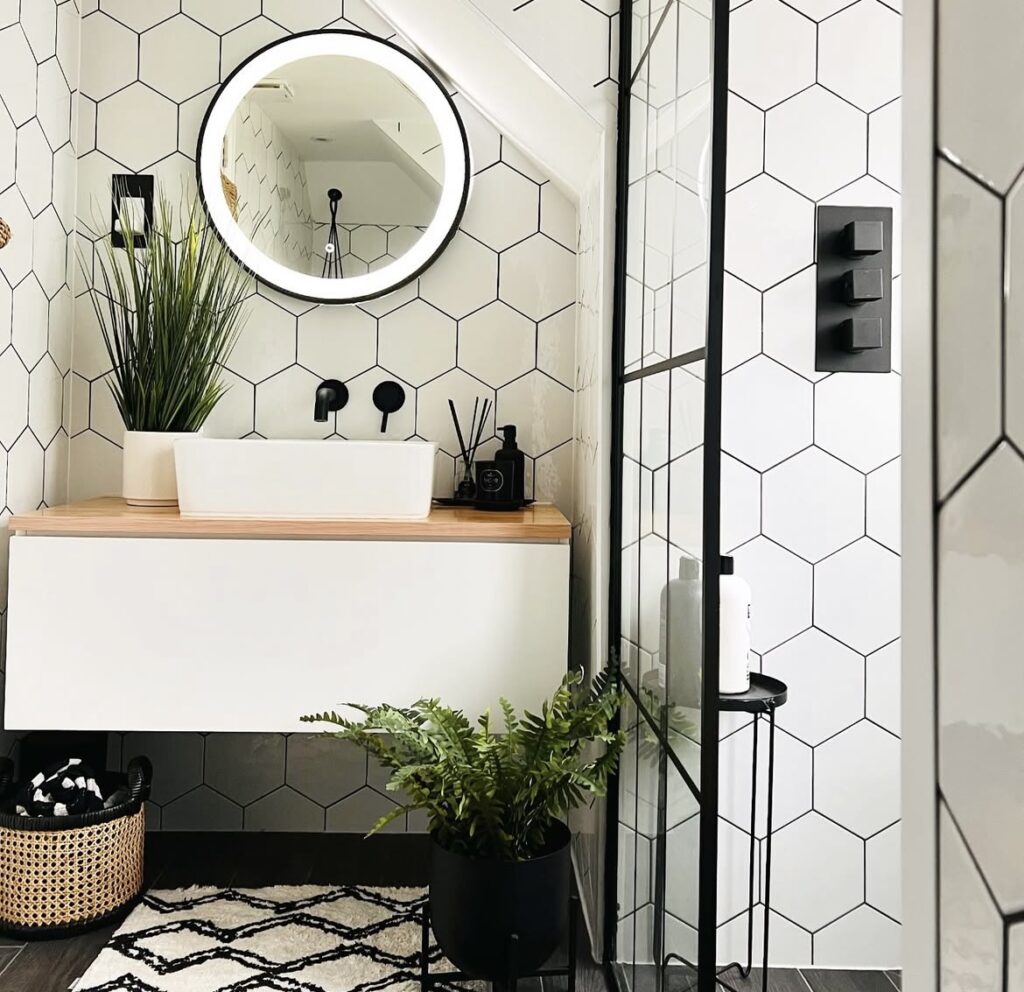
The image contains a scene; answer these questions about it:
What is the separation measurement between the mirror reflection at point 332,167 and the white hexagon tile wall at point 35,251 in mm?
377

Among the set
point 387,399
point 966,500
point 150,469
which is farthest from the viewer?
point 387,399

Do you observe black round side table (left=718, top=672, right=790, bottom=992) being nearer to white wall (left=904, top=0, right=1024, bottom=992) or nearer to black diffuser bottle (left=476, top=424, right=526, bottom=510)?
black diffuser bottle (left=476, top=424, right=526, bottom=510)

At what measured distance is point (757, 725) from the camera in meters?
1.82

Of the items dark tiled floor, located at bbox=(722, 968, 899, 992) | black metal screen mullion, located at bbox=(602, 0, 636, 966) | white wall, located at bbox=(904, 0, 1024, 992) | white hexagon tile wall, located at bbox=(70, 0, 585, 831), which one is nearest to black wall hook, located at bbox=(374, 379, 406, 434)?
white hexagon tile wall, located at bbox=(70, 0, 585, 831)

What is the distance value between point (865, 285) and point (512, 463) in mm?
820

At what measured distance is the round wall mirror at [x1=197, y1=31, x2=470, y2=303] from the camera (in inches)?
91.2

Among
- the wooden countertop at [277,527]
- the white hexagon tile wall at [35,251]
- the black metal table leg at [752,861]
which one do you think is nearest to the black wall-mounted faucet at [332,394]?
the wooden countertop at [277,527]

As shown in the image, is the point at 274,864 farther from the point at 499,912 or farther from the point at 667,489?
the point at 667,489

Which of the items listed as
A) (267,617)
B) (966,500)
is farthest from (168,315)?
(966,500)

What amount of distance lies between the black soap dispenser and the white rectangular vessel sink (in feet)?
1.22

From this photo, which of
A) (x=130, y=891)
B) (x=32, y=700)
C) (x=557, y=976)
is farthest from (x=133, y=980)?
(x=557, y=976)

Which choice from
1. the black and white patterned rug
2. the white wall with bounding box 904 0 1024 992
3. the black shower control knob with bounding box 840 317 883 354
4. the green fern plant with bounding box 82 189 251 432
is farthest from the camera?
the green fern plant with bounding box 82 189 251 432

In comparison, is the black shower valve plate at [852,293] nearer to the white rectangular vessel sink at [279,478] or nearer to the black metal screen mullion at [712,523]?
the black metal screen mullion at [712,523]

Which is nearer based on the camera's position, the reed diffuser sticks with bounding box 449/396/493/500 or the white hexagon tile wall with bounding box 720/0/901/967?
the white hexagon tile wall with bounding box 720/0/901/967
